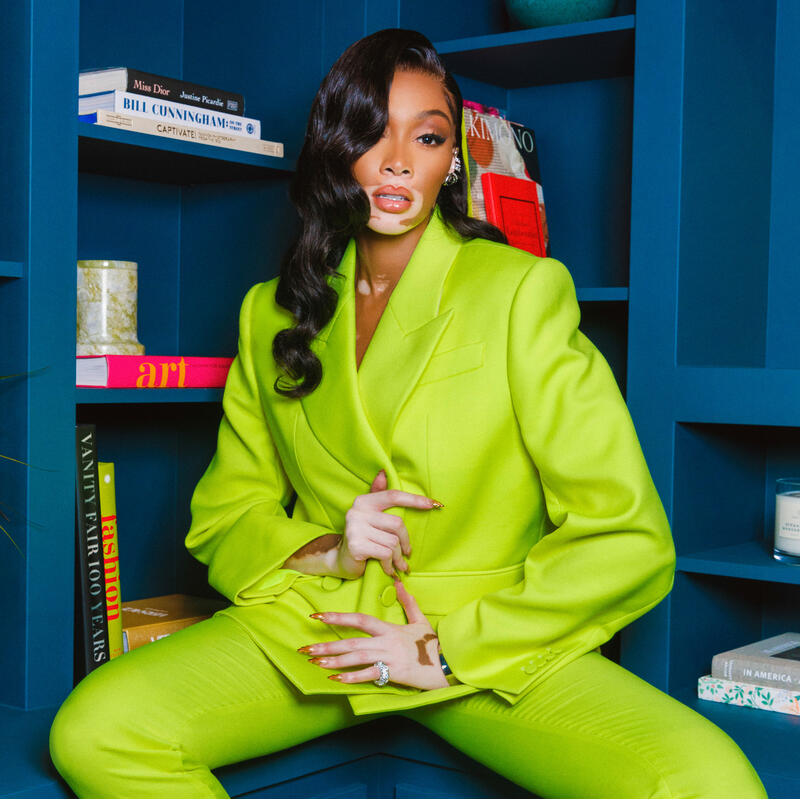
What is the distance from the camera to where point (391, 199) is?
1.77 meters

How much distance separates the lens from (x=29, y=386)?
1871 mm

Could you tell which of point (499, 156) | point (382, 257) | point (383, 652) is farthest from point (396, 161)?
point (383, 652)

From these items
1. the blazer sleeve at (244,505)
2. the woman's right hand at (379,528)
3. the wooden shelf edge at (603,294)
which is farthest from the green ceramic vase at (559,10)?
the woman's right hand at (379,528)

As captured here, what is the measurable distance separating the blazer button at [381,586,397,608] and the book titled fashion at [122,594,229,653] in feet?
1.87

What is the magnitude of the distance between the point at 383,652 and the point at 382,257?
62 cm

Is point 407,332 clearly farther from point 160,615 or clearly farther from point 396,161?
point 160,615

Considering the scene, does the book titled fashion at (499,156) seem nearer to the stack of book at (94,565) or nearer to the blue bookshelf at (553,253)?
the blue bookshelf at (553,253)

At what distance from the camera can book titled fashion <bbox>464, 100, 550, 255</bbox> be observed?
7.30ft

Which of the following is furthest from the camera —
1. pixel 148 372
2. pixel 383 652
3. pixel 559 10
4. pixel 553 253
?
pixel 553 253

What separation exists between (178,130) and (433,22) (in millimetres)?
591

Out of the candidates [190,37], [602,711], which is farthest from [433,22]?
[602,711]

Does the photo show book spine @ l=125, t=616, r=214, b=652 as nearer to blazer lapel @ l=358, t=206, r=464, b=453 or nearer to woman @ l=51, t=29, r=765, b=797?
woman @ l=51, t=29, r=765, b=797

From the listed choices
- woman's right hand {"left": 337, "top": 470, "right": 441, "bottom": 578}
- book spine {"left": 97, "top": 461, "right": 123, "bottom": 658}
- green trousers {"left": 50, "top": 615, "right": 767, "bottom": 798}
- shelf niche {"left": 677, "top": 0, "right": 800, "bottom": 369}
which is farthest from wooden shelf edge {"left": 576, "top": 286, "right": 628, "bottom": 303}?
book spine {"left": 97, "top": 461, "right": 123, "bottom": 658}

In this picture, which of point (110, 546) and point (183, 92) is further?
point (183, 92)
